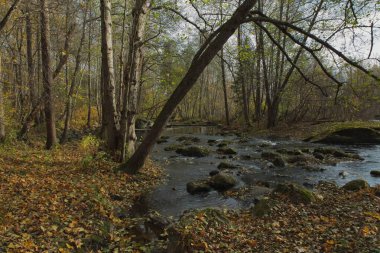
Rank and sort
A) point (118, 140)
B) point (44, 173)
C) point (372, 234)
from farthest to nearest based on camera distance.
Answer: point (118, 140)
point (44, 173)
point (372, 234)

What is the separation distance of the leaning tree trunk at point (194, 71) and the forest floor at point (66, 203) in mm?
664

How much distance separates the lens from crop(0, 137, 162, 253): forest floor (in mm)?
4934

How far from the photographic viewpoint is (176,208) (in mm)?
7879

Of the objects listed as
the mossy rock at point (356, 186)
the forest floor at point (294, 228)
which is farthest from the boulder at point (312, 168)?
the forest floor at point (294, 228)

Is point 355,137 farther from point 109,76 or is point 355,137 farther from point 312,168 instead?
point 109,76

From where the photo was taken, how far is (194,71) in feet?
26.2

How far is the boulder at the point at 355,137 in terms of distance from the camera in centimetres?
1877

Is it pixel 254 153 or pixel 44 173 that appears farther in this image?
pixel 254 153

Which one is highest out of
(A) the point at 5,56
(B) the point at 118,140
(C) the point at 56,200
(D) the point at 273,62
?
(D) the point at 273,62

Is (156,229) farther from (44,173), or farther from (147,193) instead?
(44,173)

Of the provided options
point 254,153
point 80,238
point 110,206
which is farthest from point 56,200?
point 254,153

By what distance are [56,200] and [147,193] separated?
9.26 feet

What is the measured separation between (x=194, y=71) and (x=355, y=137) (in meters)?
15.2

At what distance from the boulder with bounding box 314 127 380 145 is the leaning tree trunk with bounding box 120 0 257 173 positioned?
14.0 metres
